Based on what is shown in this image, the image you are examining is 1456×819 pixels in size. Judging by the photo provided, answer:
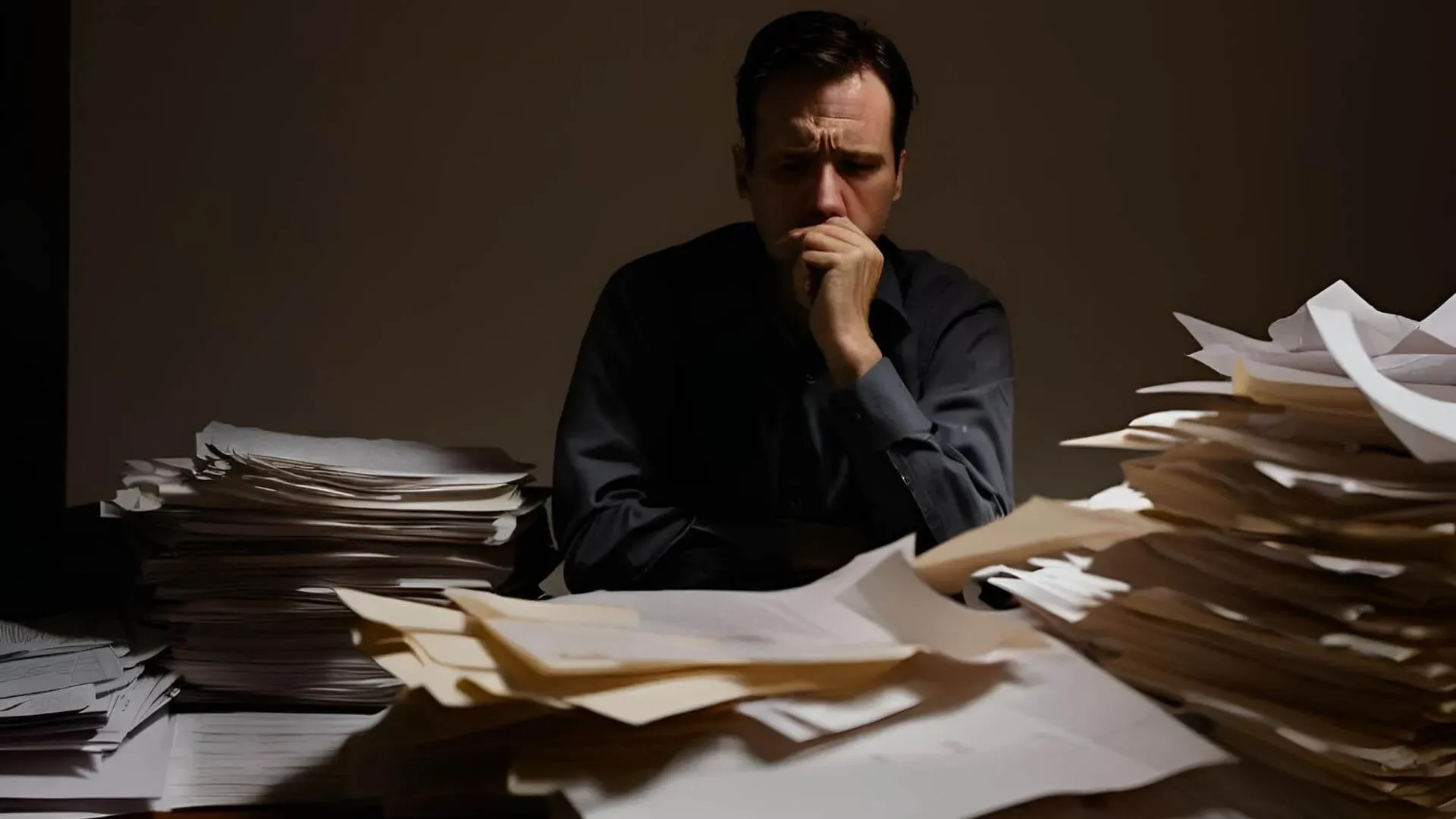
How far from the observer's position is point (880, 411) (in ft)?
4.09

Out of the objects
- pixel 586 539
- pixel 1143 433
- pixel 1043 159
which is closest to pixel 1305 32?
pixel 1043 159

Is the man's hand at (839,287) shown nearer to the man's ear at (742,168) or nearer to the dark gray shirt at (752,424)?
the dark gray shirt at (752,424)

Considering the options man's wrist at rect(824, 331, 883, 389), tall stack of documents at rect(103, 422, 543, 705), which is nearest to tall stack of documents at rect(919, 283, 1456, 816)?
tall stack of documents at rect(103, 422, 543, 705)

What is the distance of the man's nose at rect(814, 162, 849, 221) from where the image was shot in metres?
1.36

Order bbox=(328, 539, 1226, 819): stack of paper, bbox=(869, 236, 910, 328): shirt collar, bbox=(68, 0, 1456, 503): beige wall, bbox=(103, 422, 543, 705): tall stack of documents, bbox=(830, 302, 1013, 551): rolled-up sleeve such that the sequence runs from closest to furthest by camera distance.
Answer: bbox=(328, 539, 1226, 819): stack of paper < bbox=(103, 422, 543, 705): tall stack of documents < bbox=(830, 302, 1013, 551): rolled-up sleeve < bbox=(869, 236, 910, 328): shirt collar < bbox=(68, 0, 1456, 503): beige wall

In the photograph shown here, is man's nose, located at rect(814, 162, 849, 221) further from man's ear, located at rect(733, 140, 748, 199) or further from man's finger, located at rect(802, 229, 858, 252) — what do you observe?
man's ear, located at rect(733, 140, 748, 199)

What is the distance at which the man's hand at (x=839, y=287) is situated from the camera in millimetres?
1288

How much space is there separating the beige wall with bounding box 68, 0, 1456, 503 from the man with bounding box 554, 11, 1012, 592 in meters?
0.68

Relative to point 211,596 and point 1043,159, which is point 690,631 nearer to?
point 211,596

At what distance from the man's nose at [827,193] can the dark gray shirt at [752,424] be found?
16 cm

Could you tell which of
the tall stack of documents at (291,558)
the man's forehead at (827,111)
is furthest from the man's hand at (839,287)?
the tall stack of documents at (291,558)

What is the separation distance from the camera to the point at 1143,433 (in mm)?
547

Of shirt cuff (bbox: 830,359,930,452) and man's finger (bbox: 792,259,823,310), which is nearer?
shirt cuff (bbox: 830,359,930,452)

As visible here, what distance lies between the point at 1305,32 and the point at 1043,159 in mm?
599
